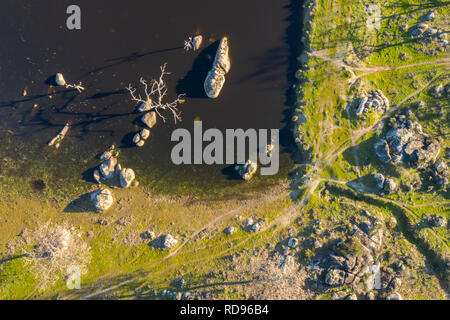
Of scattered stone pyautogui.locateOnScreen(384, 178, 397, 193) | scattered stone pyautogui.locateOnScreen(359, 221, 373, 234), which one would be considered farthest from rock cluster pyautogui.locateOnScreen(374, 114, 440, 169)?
scattered stone pyautogui.locateOnScreen(359, 221, 373, 234)

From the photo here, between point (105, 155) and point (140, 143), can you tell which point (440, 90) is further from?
point (105, 155)

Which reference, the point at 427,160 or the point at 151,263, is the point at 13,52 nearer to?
the point at 151,263

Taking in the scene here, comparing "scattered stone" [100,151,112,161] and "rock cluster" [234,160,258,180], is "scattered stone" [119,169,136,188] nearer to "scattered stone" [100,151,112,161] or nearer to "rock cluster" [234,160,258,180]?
"scattered stone" [100,151,112,161]

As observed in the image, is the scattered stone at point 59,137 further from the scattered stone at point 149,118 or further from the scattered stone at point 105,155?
the scattered stone at point 149,118

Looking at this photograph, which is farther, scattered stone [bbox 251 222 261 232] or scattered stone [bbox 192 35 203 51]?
scattered stone [bbox 192 35 203 51]

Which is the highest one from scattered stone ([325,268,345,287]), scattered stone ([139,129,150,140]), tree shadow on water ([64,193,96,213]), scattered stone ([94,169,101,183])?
scattered stone ([139,129,150,140])

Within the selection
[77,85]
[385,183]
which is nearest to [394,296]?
[385,183]

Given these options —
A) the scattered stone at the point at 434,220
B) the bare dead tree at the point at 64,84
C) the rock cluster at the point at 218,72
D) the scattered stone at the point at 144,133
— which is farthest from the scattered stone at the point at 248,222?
the bare dead tree at the point at 64,84
